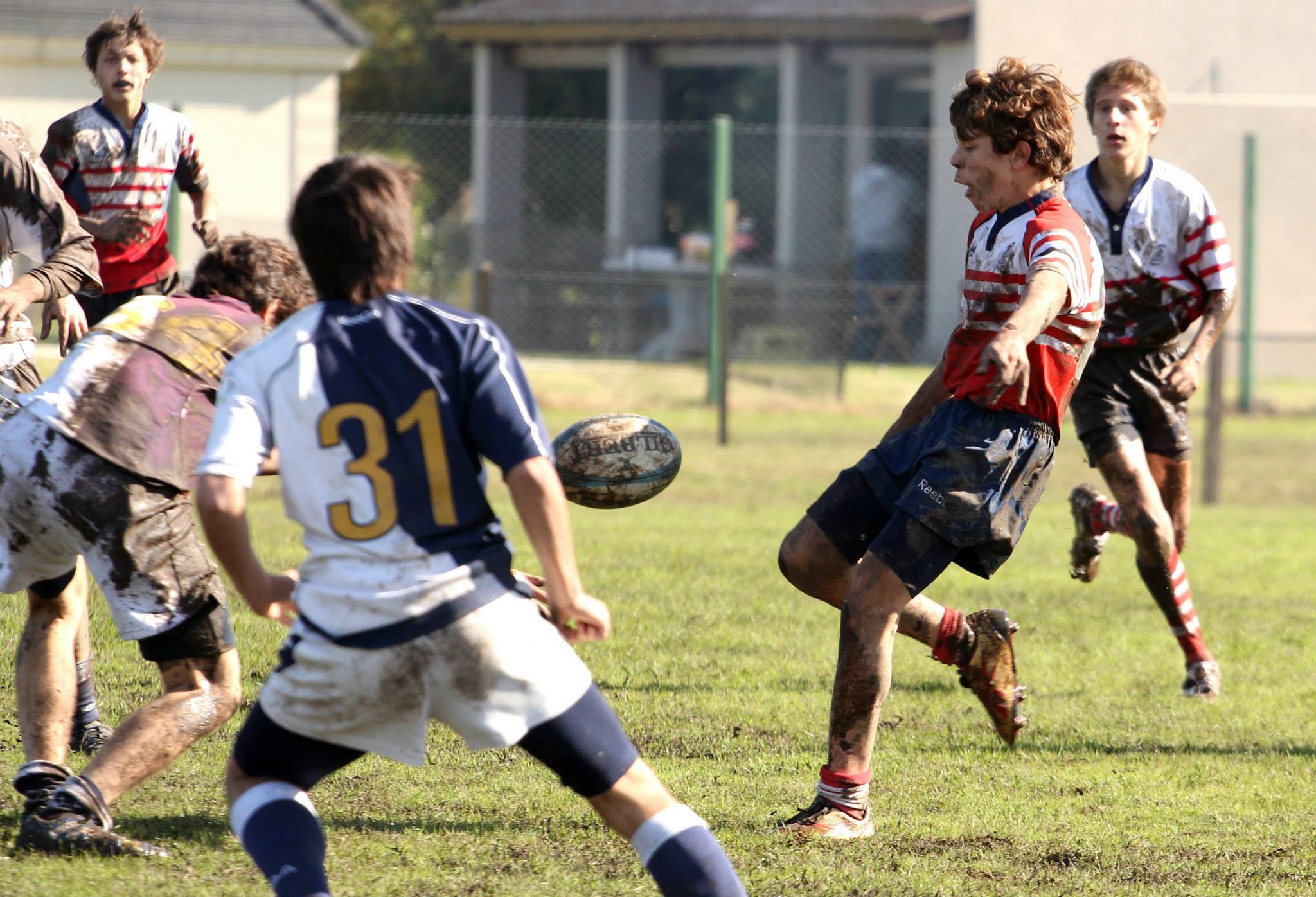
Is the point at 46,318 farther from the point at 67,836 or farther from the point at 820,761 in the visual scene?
the point at 820,761

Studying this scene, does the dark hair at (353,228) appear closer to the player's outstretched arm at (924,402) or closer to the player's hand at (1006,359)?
the player's hand at (1006,359)

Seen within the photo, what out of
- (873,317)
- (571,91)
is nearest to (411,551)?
(873,317)

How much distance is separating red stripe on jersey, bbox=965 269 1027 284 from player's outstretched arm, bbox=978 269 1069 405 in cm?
12

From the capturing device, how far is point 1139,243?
19.9 feet

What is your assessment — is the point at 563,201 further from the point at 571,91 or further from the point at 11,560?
the point at 11,560

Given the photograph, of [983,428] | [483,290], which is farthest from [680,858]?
[483,290]

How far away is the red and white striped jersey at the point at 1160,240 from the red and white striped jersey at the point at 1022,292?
1765 millimetres

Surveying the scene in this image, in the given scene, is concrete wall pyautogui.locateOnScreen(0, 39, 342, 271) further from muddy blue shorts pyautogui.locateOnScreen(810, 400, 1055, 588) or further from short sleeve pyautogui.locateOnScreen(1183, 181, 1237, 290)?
muddy blue shorts pyautogui.locateOnScreen(810, 400, 1055, 588)

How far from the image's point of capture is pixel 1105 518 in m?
6.74

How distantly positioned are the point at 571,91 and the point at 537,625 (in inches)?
1010

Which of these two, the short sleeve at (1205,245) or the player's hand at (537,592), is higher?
the short sleeve at (1205,245)

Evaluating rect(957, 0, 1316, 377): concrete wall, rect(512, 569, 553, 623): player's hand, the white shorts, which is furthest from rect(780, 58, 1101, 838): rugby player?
rect(957, 0, 1316, 377): concrete wall

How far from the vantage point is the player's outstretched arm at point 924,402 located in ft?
15.6

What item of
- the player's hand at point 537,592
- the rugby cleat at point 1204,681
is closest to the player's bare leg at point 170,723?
the player's hand at point 537,592
